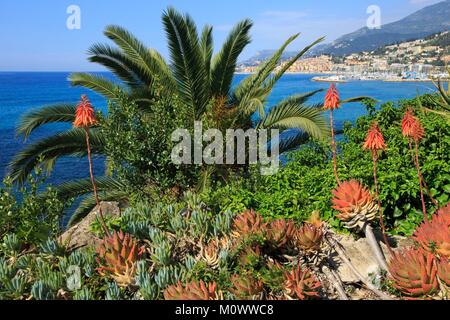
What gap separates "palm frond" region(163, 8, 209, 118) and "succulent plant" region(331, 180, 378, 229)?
20.1 ft

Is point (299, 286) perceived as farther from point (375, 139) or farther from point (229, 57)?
point (229, 57)

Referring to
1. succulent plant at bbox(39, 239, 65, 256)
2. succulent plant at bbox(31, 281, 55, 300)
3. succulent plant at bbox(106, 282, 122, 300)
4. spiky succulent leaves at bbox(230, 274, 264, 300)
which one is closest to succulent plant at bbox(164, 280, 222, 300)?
spiky succulent leaves at bbox(230, 274, 264, 300)

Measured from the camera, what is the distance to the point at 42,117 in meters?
9.11

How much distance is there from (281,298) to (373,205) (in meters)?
1.32

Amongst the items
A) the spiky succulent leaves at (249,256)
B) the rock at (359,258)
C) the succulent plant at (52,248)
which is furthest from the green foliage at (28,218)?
the rock at (359,258)

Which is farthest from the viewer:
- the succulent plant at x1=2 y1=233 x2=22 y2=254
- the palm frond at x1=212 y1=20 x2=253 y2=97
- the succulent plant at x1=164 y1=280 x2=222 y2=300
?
the palm frond at x1=212 y1=20 x2=253 y2=97

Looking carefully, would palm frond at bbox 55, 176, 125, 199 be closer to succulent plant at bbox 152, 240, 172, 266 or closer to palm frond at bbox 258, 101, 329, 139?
palm frond at bbox 258, 101, 329, 139

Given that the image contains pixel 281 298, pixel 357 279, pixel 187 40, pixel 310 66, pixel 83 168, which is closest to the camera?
pixel 281 298

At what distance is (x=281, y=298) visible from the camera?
2900 millimetres

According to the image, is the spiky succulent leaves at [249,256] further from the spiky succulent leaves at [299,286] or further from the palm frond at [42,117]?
the palm frond at [42,117]

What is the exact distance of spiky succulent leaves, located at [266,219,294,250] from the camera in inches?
136

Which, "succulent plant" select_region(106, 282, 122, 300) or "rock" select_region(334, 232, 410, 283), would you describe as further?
"rock" select_region(334, 232, 410, 283)
